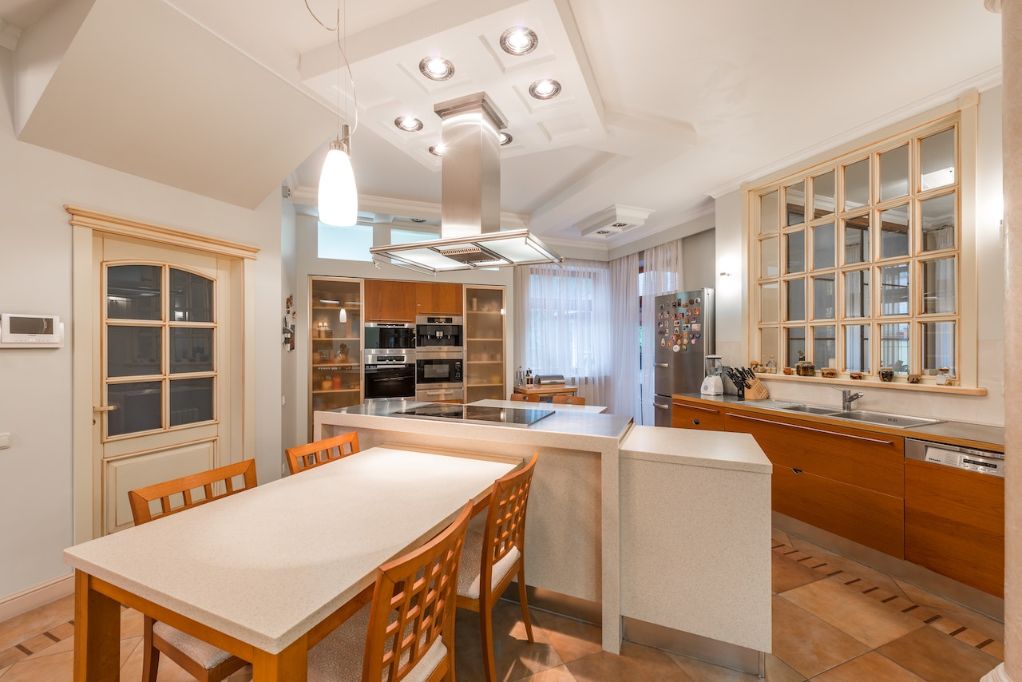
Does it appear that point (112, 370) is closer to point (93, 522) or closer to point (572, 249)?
point (93, 522)

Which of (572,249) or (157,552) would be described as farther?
(572,249)

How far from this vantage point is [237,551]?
1149mm

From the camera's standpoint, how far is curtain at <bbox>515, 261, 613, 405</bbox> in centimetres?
598

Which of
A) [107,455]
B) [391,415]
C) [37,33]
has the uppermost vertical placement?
[37,33]

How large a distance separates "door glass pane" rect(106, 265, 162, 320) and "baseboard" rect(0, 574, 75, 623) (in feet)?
4.56

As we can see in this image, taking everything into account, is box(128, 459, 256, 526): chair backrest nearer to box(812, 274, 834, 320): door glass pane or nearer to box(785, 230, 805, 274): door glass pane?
box(812, 274, 834, 320): door glass pane

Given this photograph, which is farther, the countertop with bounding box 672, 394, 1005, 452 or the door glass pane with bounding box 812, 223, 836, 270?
the door glass pane with bounding box 812, 223, 836, 270

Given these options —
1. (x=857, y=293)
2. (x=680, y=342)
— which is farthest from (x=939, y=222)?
(x=680, y=342)

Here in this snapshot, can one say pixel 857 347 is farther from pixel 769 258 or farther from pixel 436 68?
pixel 436 68

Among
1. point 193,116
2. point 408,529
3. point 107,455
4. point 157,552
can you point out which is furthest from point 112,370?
point 408,529

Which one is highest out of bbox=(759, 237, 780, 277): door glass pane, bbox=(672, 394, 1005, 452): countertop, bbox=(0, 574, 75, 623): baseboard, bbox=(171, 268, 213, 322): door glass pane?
bbox=(759, 237, 780, 277): door glass pane

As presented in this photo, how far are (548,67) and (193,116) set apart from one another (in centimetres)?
189

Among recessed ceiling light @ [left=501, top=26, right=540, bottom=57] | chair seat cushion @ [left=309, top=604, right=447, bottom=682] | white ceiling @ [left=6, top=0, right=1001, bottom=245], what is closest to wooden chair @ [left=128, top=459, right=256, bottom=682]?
chair seat cushion @ [left=309, top=604, right=447, bottom=682]

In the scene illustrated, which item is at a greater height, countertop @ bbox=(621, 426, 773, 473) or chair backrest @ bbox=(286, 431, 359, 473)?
countertop @ bbox=(621, 426, 773, 473)
